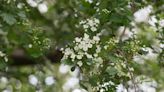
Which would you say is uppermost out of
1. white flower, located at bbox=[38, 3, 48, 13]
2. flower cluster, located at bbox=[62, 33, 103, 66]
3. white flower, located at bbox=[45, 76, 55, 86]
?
white flower, located at bbox=[38, 3, 48, 13]

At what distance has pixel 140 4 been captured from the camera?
2332mm

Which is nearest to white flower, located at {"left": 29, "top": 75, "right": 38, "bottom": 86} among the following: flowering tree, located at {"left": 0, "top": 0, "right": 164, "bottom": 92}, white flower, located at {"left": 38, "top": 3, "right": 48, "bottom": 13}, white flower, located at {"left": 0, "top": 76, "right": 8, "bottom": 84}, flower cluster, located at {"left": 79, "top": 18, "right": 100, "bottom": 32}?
flowering tree, located at {"left": 0, "top": 0, "right": 164, "bottom": 92}

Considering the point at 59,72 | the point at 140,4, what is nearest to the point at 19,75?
Answer: the point at 59,72

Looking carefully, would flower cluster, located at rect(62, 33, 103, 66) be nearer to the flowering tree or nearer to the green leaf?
the flowering tree

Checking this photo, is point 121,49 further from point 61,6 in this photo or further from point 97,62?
point 61,6

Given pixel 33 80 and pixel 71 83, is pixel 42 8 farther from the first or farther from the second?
pixel 71 83

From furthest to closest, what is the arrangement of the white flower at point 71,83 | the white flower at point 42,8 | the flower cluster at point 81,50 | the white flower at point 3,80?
1. the white flower at point 71,83
2. the white flower at point 3,80
3. the white flower at point 42,8
4. the flower cluster at point 81,50

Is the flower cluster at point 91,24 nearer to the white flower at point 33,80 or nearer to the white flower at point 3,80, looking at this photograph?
the white flower at point 33,80

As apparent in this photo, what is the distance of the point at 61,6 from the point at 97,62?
4.06 ft

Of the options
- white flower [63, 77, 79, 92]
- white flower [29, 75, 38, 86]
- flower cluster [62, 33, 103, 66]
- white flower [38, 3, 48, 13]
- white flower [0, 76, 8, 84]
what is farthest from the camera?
white flower [63, 77, 79, 92]

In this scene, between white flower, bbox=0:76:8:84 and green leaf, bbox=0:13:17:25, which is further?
white flower, bbox=0:76:8:84

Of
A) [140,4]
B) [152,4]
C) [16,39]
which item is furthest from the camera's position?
[16,39]

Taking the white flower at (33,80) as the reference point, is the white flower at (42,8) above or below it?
above

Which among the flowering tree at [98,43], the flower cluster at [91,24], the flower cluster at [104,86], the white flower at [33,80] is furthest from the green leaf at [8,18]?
the white flower at [33,80]
